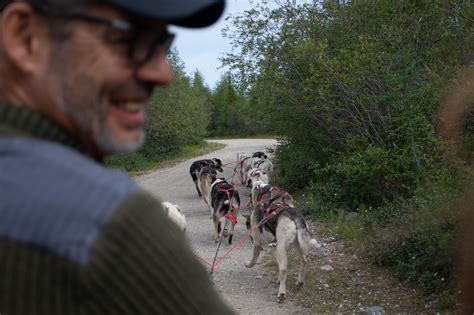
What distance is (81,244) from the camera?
90 centimetres

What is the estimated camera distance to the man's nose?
1119 mm

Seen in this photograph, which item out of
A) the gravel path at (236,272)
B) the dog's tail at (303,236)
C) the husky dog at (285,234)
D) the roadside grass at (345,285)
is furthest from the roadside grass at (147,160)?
the dog's tail at (303,236)

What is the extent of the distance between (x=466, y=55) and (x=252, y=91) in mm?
7496

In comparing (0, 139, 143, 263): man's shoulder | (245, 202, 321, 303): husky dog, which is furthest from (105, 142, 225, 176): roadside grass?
(0, 139, 143, 263): man's shoulder

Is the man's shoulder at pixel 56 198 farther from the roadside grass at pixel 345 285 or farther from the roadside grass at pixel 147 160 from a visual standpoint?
the roadside grass at pixel 147 160

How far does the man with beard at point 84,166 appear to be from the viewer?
2.99 ft

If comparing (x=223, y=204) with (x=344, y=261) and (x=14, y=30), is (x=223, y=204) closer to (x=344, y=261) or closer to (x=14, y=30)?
(x=344, y=261)

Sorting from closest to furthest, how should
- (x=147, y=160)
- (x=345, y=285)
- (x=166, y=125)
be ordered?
(x=345, y=285), (x=147, y=160), (x=166, y=125)

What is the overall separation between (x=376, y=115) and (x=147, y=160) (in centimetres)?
2046

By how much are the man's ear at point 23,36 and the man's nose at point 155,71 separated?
0.18 meters

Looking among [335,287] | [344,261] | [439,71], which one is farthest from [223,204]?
[439,71]

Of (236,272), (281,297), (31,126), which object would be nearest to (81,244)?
(31,126)

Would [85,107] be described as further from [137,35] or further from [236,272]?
[236,272]

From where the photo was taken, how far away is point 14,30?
1.09m
